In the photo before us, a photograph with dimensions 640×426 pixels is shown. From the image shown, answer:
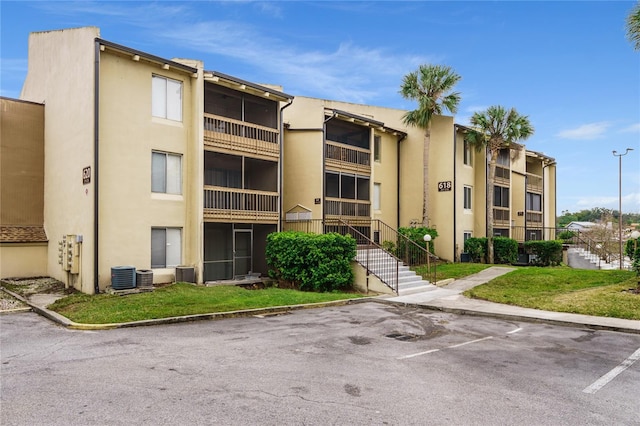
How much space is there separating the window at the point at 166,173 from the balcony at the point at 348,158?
7712 mm

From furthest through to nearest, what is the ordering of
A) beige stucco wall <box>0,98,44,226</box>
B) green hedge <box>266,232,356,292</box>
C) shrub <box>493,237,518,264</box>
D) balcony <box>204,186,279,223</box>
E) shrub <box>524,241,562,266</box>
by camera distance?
shrub <box>524,241,562,266</box>
shrub <box>493,237,518,264</box>
beige stucco wall <box>0,98,44,226</box>
balcony <box>204,186,279,223</box>
green hedge <box>266,232,356,292</box>

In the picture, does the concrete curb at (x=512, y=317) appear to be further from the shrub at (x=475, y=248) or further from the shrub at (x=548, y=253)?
the shrub at (x=548, y=253)

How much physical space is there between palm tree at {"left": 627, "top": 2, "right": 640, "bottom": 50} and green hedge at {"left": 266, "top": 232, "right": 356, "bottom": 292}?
11.9m

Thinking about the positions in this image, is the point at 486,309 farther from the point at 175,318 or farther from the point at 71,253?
the point at 71,253

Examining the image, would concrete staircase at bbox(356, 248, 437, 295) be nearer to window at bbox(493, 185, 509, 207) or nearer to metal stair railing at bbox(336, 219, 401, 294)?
metal stair railing at bbox(336, 219, 401, 294)

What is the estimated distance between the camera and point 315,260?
16.3 metres

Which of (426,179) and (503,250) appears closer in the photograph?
(426,179)

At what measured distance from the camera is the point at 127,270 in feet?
46.8

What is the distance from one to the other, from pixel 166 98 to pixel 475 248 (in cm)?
1953

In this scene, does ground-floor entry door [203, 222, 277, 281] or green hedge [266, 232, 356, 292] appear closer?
green hedge [266, 232, 356, 292]

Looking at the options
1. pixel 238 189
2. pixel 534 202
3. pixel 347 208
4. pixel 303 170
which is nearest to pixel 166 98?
pixel 238 189

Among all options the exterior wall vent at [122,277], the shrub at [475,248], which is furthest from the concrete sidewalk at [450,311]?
the shrub at [475,248]

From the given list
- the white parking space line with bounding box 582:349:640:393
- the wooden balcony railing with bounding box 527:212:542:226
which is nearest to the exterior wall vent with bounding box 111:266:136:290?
the white parking space line with bounding box 582:349:640:393

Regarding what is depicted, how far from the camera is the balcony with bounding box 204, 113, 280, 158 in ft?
56.2
